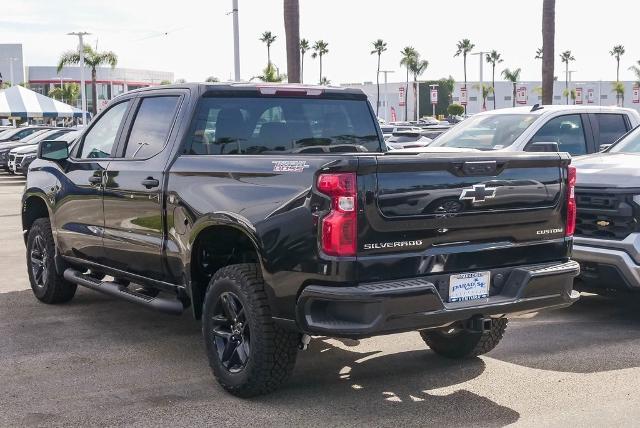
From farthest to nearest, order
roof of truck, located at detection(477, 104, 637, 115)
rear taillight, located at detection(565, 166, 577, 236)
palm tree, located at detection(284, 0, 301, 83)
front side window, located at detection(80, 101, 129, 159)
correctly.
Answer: palm tree, located at detection(284, 0, 301, 83)
roof of truck, located at detection(477, 104, 637, 115)
front side window, located at detection(80, 101, 129, 159)
rear taillight, located at detection(565, 166, 577, 236)

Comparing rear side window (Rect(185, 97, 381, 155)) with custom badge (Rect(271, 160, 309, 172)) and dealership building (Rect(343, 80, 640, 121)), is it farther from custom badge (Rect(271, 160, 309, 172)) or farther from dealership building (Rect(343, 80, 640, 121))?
dealership building (Rect(343, 80, 640, 121))

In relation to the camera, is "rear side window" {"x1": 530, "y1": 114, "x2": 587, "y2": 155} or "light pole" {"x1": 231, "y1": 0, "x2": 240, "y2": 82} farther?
"light pole" {"x1": 231, "y1": 0, "x2": 240, "y2": 82}

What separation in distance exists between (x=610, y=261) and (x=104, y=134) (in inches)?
172

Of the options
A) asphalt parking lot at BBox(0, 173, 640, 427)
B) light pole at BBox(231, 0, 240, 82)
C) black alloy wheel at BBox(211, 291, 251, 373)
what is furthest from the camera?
light pole at BBox(231, 0, 240, 82)

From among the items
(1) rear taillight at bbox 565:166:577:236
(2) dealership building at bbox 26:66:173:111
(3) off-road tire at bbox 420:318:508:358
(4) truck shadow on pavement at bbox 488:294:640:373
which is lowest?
(4) truck shadow on pavement at bbox 488:294:640:373

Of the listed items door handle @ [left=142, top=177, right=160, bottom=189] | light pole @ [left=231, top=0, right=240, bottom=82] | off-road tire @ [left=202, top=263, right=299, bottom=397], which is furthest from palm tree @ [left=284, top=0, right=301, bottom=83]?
off-road tire @ [left=202, top=263, right=299, bottom=397]

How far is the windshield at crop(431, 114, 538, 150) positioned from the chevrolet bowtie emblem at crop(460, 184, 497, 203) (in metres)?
4.87

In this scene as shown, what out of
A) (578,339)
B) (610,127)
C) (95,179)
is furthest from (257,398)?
(610,127)

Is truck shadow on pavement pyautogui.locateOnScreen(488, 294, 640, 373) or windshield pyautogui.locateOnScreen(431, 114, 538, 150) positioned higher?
windshield pyautogui.locateOnScreen(431, 114, 538, 150)

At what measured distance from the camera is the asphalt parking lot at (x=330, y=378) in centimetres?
518

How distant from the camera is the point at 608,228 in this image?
7.31 metres

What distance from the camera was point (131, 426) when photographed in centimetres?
499

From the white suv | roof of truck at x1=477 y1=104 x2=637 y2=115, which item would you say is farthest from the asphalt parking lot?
roof of truck at x1=477 y1=104 x2=637 y2=115

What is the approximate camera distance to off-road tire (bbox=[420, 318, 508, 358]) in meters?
6.28
